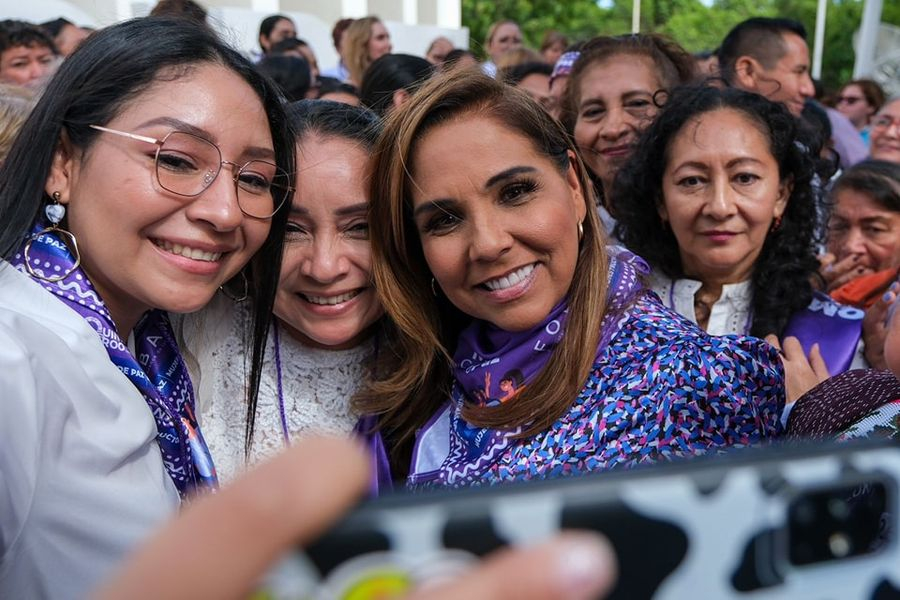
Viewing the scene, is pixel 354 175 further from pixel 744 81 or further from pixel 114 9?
pixel 114 9

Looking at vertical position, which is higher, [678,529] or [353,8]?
[678,529]

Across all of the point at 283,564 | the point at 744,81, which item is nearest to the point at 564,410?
the point at 283,564

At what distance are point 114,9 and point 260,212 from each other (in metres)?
7.25

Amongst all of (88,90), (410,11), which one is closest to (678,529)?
(88,90)

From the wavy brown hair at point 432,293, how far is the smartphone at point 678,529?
116cm

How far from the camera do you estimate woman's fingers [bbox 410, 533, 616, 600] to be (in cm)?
46

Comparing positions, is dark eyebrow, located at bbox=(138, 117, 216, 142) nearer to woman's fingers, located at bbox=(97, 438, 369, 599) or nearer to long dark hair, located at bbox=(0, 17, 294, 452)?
long dark hair, located at bbox=(0, 17, 294, 452)

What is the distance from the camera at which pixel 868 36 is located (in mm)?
8719

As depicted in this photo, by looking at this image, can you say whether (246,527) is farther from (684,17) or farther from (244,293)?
(684,17)

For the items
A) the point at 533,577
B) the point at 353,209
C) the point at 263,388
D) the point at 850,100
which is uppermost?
the point at 533,577

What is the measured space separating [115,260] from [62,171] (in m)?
0.21

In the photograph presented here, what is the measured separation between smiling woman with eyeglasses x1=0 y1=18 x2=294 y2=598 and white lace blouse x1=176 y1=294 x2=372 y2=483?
0.27m

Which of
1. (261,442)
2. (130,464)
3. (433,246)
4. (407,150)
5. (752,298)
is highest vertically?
(407,150)

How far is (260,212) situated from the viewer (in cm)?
187
